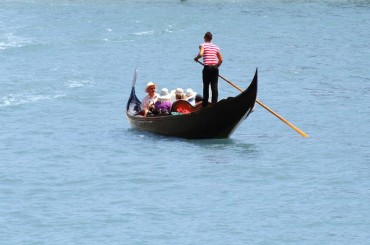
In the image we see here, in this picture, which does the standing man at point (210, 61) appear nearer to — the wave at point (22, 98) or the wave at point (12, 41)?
the wave at point (22, 98)

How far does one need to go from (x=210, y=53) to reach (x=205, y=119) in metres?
1.29

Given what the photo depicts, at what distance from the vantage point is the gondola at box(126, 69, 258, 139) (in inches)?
837

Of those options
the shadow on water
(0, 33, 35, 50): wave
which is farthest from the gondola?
(0, 33, 35, 50): wave

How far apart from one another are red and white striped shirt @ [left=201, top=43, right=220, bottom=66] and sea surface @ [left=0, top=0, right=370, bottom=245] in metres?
1.78

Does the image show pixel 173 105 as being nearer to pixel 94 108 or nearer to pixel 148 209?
pixel 148 209

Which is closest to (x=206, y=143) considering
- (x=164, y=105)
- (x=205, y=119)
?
(x=205, y=119)

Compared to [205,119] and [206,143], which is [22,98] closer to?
[206,143]

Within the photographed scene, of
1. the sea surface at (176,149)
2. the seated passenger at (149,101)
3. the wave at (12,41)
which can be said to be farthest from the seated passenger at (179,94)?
the wave at (12,41)

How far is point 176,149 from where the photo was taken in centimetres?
2214

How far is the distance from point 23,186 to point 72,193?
0.91m

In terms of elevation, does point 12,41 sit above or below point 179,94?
below

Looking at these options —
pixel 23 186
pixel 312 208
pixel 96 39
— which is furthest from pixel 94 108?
pixel 96 39

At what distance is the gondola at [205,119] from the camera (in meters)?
21.3

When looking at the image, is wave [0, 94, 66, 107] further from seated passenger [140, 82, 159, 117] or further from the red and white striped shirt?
the red and white striped shirt
